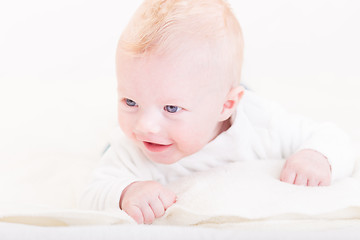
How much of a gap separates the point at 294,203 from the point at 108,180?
0.35 meters

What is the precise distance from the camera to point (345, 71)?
211 centimetres

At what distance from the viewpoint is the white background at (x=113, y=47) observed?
189 centimetres

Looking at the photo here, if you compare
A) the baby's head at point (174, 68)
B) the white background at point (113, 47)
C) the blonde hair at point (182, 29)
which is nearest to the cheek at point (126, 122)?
the baby's head at point (174, 68)

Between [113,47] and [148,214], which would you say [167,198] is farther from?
[113,47]

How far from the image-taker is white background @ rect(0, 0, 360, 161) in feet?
6.20

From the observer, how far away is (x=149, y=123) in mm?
970

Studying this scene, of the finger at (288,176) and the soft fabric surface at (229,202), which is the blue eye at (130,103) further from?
the finger at (288,176)

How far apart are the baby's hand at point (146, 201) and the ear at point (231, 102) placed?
0.60 feet

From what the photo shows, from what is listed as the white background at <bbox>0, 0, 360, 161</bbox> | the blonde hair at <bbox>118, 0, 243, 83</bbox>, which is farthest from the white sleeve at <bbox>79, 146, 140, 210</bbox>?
the white background at <bbox>0, 0, 360, 161</bbox>

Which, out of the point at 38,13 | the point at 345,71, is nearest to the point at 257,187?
the point at 345,71

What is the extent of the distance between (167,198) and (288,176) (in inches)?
9.1

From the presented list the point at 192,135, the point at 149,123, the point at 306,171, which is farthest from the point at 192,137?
the point at 306,171

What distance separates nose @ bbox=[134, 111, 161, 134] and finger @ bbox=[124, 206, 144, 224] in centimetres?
13

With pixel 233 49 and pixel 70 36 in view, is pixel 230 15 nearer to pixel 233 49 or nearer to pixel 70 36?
pixel 233 49
